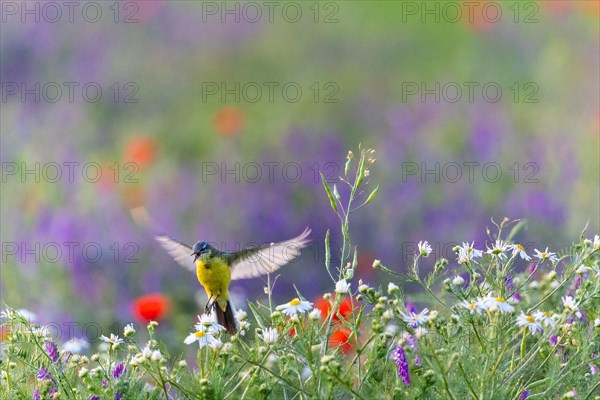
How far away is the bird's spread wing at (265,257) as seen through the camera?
2156mm

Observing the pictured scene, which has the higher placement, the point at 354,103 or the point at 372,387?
the point at 372,387

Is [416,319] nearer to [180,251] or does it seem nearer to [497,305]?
[497,305]

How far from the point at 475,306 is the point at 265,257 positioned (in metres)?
0.78

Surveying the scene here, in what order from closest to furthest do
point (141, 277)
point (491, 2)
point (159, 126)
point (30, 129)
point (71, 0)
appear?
point (141, 277) < point (30, 129) < point (159, 126) < point (491, 2) < point (71, 0)

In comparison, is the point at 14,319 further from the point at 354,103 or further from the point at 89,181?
the point at 354,103

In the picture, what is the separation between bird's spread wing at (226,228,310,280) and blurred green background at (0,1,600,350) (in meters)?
1.21

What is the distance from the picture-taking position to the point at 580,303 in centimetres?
179

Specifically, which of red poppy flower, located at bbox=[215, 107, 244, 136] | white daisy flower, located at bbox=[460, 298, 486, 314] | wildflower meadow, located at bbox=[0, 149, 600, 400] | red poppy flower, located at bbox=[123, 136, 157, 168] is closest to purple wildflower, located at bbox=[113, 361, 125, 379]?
wildflower meadow, located at bbox=[0, 149, 600, 400]

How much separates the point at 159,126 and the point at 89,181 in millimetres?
1177

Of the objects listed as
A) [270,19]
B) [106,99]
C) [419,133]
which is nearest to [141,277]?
[419,133]

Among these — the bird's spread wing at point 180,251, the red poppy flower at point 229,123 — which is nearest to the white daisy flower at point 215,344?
the bird's spread wing at point 180,251

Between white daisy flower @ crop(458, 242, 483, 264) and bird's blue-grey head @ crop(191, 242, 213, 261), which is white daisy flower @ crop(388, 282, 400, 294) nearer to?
white daisy flower @ crop(458, 242, 483, 264)

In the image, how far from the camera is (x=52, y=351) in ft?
6.12

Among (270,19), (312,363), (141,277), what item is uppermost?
(312,363)
